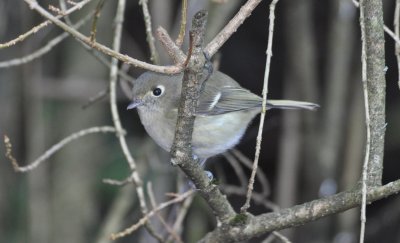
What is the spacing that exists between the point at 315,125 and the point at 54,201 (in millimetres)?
2050

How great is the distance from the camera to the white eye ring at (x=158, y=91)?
11.9 ft

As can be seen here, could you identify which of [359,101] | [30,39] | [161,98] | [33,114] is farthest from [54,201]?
Answer: [359,101]

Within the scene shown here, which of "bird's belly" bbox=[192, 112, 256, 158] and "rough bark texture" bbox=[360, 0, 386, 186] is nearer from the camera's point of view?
"rough bark texture" bbox=[360, 0, 386, 186]

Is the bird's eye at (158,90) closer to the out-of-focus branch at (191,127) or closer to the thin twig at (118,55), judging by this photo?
the out-of-focus branch at (191,127)

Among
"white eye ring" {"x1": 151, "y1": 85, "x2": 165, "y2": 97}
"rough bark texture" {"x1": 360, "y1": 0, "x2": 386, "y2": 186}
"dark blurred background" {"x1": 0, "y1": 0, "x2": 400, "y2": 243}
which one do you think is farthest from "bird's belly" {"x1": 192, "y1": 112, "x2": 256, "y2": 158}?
"rough bark texture" {"x1": 360, "y1": 0, "x2": 386, "y2": 186}

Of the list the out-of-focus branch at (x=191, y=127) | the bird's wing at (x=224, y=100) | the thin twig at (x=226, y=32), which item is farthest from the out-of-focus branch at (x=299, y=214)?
the bird's wing at (x=224, y=100)

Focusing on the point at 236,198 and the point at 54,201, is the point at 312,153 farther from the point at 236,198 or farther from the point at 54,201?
the point at 54,201

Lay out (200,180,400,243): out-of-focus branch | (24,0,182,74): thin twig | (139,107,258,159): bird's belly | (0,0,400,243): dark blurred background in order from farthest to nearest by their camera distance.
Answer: (0,0,400,243): dark blurred background → (139,107,258,159): bird's belly → (200,180,400,243): out-of-focus branch → (24,0,182,74): thin twig

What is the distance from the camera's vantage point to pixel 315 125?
197 inches

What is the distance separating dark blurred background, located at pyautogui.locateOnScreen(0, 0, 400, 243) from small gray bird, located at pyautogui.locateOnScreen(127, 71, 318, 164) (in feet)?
3.01

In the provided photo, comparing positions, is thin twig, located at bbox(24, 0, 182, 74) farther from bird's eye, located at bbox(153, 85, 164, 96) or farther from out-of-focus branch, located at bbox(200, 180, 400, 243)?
bird's eye, located at bbox(153, 85, 164, 96)

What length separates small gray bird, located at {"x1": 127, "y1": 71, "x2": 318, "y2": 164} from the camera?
139 inches

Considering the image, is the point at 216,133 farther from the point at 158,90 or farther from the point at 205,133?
the point at 158,90

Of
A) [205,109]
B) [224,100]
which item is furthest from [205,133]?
[224,100]
